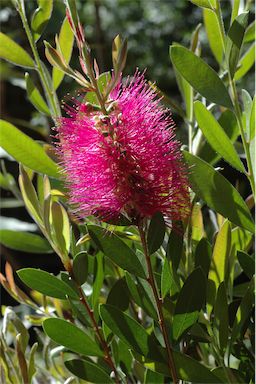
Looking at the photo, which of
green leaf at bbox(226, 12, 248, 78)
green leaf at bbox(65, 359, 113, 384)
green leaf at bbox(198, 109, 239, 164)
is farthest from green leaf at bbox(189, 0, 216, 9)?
green leaf at bbox(65, 359, 113, 384)

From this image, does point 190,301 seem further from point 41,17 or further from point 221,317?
point 41,17

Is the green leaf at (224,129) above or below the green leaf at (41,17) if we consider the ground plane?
below

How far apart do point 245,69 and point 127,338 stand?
11.6 inches

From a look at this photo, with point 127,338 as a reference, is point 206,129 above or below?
above

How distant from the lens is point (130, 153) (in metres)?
0.44

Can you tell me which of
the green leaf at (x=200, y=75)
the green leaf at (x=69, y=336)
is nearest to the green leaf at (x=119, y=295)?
the green leaf at (x=69, y=336)

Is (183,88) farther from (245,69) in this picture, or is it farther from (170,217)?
(170,217)

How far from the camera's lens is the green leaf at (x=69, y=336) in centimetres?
49

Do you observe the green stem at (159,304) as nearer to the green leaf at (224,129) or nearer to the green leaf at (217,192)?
the green leaf at (217,192)

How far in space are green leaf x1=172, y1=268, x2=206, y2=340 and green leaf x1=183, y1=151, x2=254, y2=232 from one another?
0.05 m

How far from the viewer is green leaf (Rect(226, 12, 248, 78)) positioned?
475mm

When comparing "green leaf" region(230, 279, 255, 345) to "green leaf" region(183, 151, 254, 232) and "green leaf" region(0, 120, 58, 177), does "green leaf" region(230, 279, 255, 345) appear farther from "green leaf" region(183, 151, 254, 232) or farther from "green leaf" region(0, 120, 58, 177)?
"green leaf" region(0, 120, 58, 177)

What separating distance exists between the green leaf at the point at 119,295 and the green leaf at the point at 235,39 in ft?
0.58

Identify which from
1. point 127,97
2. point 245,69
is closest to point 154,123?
point 127,97
